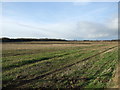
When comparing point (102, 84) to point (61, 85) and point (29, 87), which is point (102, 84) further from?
point (29, 87)

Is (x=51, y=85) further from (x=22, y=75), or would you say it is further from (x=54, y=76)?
(x=22, y=75)

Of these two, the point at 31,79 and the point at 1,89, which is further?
the point at 31,79

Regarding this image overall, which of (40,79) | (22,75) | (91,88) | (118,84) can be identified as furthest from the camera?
(22,75)

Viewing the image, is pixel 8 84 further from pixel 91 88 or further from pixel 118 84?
pixel 118 84

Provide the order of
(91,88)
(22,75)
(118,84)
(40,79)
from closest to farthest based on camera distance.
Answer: (91,88) → (118,84) → (40,79) → (22,75)

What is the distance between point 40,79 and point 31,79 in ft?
2.26

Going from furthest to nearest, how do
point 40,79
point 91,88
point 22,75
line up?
point 22,75
point 40,79
point 91,88

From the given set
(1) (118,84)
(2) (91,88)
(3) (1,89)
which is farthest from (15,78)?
(1) (118,84)

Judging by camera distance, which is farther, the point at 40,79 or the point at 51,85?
the point at 40,79

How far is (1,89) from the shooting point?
9477mm

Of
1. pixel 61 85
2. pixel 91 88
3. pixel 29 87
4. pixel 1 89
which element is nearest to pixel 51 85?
pixel 61 85

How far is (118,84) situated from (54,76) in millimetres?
4735

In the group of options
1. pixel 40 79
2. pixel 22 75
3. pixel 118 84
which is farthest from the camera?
pixel 22 75

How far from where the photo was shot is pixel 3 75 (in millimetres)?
12109
